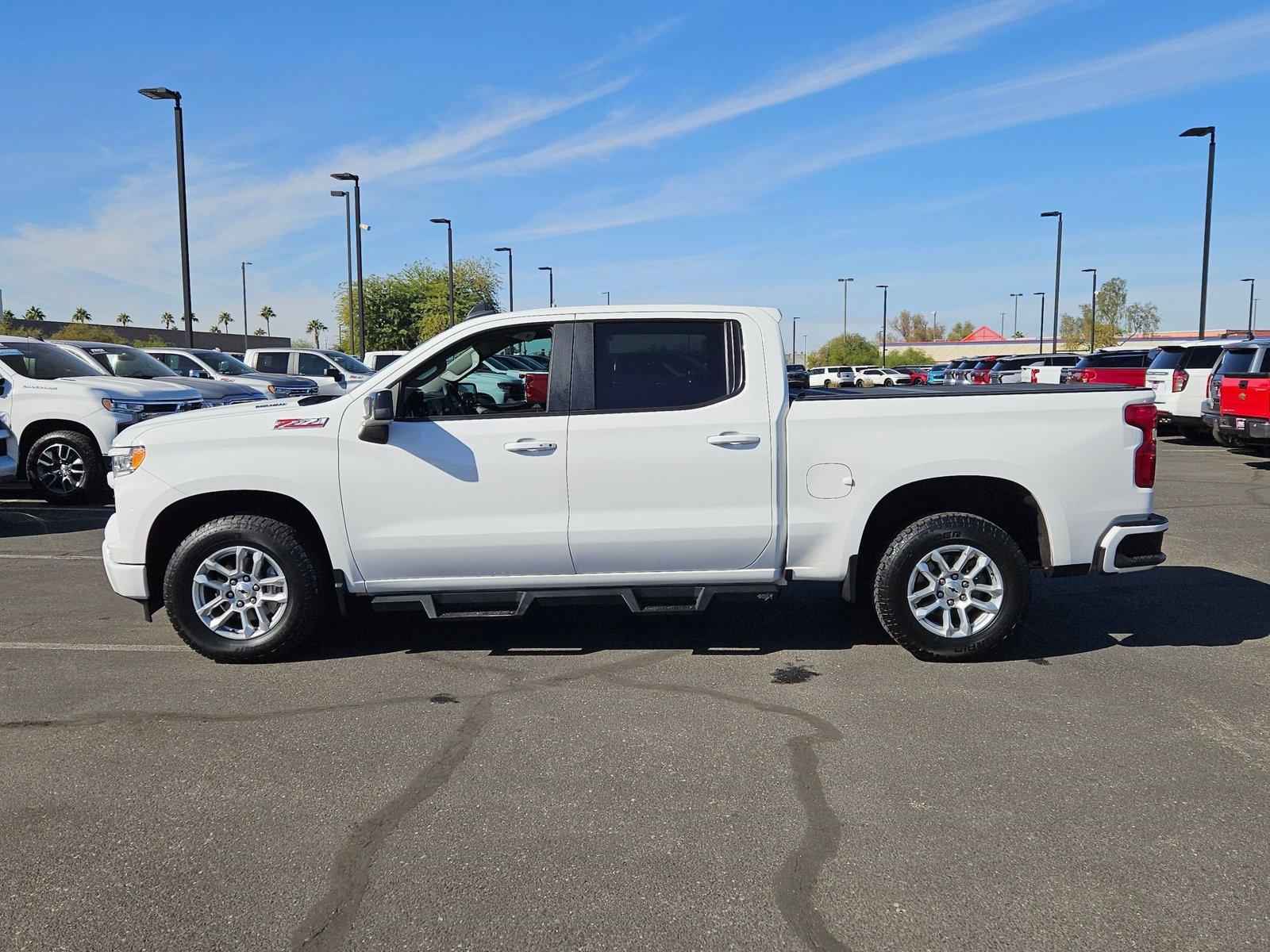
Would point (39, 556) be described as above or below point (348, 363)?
below

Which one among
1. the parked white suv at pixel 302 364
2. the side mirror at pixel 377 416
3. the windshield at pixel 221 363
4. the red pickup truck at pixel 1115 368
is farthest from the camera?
the parked white suv at pixel 302 364

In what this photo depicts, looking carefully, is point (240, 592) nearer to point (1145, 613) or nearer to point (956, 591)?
point (956, 591)

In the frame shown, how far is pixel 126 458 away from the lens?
575 centimetres

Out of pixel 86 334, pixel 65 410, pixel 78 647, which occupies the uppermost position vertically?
pixel 86 334

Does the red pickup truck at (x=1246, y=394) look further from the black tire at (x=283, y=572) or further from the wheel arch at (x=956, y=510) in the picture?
the black tire at (x=283, y=572)

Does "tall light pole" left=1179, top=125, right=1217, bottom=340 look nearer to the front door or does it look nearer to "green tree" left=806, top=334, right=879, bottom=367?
the front door

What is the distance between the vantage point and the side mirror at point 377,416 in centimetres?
539

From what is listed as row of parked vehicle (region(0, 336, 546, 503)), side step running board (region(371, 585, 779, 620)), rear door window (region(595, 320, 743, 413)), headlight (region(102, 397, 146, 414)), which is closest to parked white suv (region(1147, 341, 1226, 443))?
row of parked vehicle (region(0, 336, 546, 503))

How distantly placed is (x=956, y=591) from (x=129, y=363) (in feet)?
43.2

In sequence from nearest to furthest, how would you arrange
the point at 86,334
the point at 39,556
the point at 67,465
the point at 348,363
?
1. the point at 39,556
2. the point at 67,465
3. the point at 348,363
4. the point at 86,334

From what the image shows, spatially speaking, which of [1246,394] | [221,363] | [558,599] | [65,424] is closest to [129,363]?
[65,424]

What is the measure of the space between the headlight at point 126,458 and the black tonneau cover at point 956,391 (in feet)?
11.5

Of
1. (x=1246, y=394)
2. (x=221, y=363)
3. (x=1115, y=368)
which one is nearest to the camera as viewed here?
(x=1246, y=394)

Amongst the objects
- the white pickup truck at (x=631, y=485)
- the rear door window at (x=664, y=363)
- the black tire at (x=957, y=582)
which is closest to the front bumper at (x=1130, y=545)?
the white pickup truck at (x=631, y=485)
